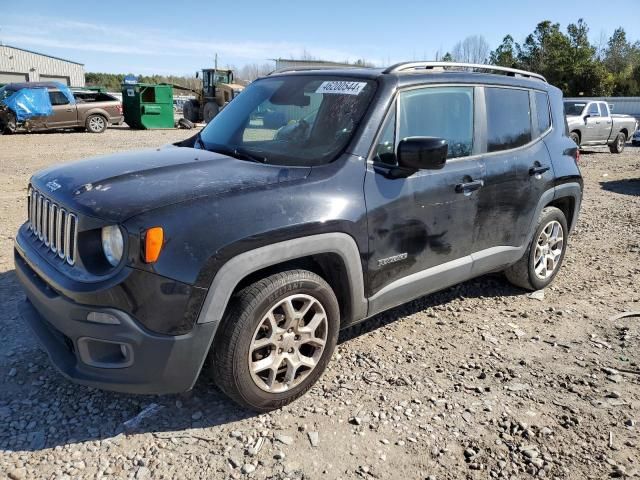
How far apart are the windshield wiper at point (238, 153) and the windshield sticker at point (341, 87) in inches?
26.2

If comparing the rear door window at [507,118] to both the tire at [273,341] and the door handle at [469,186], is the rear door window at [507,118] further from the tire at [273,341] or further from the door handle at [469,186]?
the tire at [273,341]

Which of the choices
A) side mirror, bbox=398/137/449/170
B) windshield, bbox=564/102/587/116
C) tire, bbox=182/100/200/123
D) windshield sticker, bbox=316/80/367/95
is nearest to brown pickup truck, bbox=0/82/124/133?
tire, bbox=182/100/200/123

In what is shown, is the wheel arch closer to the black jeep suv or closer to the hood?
the black jeep suv

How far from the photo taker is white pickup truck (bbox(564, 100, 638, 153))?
51.1 ft

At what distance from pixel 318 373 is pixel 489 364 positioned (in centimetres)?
124

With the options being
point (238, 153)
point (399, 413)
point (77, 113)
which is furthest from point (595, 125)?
point (77, 113)

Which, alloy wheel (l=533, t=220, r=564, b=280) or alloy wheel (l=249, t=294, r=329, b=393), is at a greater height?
alloy wheel (l=533, t=220, r=564, b=280)

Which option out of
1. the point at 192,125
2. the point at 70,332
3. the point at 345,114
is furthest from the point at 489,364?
the point at 192,125

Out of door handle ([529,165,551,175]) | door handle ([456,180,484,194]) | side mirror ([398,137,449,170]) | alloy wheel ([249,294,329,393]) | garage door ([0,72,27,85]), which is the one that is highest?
garage door ([0,72,27,85])

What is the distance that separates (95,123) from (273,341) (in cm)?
2072

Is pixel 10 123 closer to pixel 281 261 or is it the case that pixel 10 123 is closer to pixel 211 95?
pixel 211 95

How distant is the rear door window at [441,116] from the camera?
3.41 meters

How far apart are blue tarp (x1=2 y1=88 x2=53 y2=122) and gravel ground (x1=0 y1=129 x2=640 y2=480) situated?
17.4m

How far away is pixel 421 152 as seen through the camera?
3.04m
